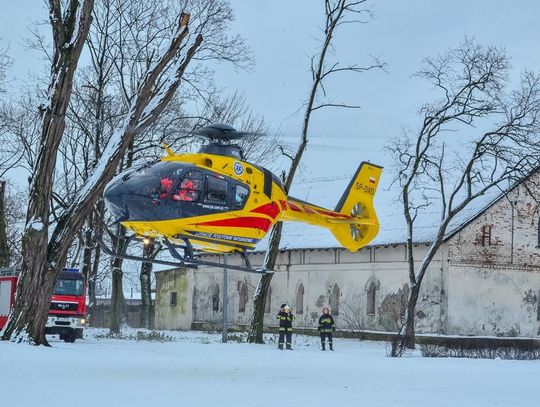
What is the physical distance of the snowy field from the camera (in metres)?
14.1

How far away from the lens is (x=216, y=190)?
742 inches

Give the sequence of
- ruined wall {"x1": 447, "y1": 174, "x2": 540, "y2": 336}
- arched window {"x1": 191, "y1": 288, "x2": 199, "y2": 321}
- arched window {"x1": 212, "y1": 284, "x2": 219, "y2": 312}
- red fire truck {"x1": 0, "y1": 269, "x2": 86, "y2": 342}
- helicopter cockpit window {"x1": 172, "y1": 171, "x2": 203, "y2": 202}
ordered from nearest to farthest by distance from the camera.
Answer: helicopter cockpit window {"x1": 172, "y1": 171, "x2": 203, "y2": 202}, red fire truck {"x1": 0, "y1": 269, "x2": 86, "y2": 342}, ruined wall {"x1": 447, "y1": 174, "x2": 540, "y2": 336}, arched window {"x1": 212, "y1": 284, "x2": 219, "y2": 312}, arched window {"x1": 191, "y1": 288, "x2": 199, "y2": 321}

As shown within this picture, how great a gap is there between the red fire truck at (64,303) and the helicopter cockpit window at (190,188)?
1681 centimetres

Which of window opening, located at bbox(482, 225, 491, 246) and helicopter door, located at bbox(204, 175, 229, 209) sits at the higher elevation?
window opening, located at bbox(482, 225, 491, 246)

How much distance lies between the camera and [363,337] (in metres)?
44.8

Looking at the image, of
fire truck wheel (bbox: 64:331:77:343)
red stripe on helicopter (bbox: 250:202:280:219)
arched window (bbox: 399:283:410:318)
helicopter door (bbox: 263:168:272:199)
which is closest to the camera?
red stripe on helicopter (bbox: 250:202:280:219)

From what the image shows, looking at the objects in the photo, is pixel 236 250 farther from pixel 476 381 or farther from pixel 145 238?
pixel 476 381

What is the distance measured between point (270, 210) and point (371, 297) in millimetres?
27029

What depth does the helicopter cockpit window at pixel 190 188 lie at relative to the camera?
18312mm

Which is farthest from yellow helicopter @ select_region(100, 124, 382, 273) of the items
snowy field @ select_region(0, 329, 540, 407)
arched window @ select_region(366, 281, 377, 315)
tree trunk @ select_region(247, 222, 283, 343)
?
arched window @ select_region(366, 281, 377, 315)

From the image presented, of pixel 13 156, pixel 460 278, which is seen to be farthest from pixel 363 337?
pixel 13 156

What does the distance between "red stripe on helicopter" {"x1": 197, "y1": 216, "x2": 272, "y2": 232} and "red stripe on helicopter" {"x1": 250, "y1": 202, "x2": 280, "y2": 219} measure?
164 mm

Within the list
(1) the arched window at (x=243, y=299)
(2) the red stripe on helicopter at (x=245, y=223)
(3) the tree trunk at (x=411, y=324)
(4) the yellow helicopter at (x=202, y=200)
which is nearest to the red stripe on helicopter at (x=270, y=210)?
(4) the yellow helicopter at (x=202, y=200)

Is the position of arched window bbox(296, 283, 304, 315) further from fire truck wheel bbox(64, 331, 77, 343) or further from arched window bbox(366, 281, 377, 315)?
fire truck wheel bbox(64, 331, 77, 343)
